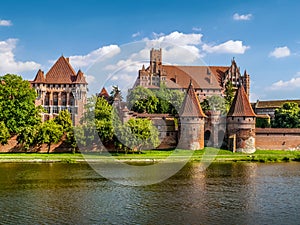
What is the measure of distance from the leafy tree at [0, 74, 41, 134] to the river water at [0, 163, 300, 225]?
14120mm

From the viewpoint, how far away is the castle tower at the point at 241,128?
45.8 meters

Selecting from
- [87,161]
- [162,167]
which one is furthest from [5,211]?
[87,161]

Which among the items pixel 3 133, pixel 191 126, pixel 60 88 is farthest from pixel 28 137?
pixel 60 88

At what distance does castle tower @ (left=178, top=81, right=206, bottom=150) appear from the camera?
153ft

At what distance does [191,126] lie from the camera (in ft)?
154

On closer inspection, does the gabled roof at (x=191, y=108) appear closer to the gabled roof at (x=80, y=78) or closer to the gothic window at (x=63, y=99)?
the gabled roof at (x=80, y=78)

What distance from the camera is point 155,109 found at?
192ft

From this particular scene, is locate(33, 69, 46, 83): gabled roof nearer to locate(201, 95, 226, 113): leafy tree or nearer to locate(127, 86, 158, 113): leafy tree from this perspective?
locate(127, 86, 158, 113): leafy tree

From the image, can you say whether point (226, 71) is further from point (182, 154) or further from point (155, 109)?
point (182, 154)

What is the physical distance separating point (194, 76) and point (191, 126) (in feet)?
108

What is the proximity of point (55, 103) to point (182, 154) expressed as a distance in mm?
27505

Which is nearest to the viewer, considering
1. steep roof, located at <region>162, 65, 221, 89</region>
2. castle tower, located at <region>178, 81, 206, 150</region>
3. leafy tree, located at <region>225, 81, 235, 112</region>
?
castle tower, located at <region>178, 81, 206, 150</region>

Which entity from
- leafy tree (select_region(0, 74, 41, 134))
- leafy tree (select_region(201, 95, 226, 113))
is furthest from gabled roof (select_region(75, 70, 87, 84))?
leafy tree (select_region(201, 95, 226, 113))

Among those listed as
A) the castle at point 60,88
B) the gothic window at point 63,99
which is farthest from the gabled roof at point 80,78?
the gothic window at point 63,99
